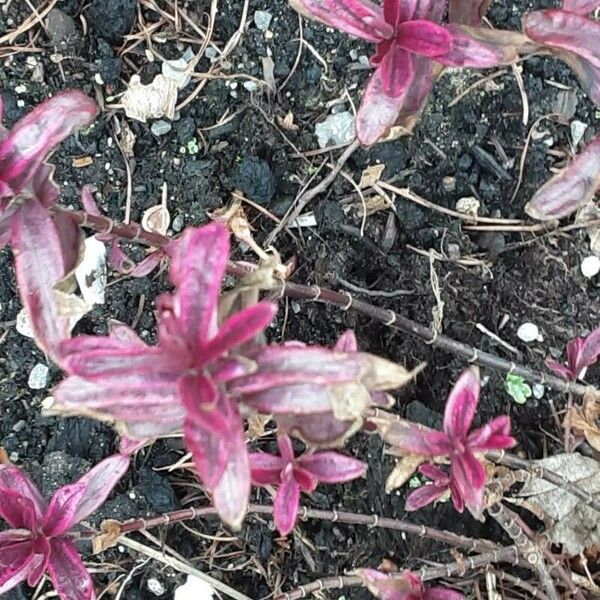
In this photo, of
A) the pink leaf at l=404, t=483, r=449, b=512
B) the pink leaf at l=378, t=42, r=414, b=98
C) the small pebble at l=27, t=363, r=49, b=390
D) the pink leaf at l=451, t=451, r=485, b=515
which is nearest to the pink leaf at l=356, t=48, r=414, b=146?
the pink leaf at l=378, t=42, r=414, b=98

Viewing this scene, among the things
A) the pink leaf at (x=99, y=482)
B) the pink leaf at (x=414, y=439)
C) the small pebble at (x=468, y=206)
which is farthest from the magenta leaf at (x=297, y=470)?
the small pebble at (x=468, y=206)

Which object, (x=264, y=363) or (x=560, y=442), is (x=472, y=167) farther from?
(x=264, y=363)

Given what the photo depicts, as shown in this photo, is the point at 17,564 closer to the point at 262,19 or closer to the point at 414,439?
the point at 414,439

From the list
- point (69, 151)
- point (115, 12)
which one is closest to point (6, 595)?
point (69, 151)

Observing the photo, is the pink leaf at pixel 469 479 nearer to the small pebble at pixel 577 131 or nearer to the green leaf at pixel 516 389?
the green leaf at pixel 516 389

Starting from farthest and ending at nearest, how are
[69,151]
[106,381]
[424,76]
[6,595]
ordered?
[69,151] → [6,595] → [424,76] → [106,381]

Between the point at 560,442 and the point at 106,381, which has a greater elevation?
the point at 106,381

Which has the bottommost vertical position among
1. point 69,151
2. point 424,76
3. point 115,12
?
point 69,151

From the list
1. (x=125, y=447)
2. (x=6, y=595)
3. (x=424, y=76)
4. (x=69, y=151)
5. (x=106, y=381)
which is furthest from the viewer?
(x=69, y=151)
